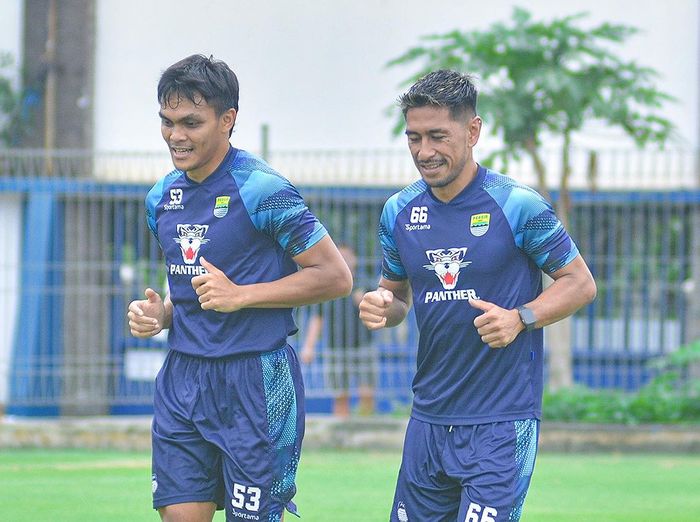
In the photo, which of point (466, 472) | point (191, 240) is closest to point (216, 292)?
point (191, 240)

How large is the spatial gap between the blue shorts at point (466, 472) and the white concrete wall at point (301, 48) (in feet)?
37.3

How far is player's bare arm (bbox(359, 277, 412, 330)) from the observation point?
561cm

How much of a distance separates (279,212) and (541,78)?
315 inches

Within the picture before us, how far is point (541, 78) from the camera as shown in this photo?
13.4m

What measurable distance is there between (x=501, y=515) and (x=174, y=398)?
1.44 m

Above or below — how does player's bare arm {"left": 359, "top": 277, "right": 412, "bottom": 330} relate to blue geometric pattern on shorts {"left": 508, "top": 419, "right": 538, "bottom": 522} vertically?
above

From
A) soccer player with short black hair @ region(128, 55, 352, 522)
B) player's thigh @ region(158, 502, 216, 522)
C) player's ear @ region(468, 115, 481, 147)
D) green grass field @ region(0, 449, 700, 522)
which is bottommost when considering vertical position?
green grass field @ region(0, 449, 700, 522)

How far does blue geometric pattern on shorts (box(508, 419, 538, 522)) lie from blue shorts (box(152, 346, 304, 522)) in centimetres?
93

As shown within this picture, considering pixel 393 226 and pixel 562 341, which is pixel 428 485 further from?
pixel 562 341

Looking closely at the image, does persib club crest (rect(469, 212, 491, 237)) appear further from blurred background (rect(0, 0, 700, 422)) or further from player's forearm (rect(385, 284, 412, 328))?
blurred background (rect(0, 0, 700, 422))

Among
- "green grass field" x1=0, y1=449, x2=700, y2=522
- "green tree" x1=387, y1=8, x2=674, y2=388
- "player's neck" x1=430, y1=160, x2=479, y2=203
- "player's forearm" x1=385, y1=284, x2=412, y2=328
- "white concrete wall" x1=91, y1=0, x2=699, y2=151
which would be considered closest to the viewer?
"player's neck" x1=430, y1=160, x2=479, y2=203

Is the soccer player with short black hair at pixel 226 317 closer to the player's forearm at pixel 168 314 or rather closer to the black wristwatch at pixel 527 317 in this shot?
the player's forearm at pixel 168 314

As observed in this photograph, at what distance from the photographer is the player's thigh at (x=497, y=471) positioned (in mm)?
5465

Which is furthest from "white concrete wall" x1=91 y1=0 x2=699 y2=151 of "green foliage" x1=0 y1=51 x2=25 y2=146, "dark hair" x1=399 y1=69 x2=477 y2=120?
"dark hair" x1=399 y1=69 x2=477 y2=120
